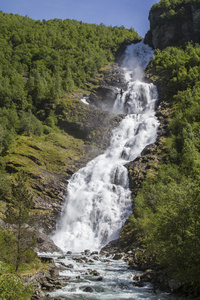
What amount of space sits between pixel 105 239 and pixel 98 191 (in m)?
10.1

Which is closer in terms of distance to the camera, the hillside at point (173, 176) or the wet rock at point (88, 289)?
the hillside at point (173, 176)

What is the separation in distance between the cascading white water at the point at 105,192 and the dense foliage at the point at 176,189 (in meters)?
5.15

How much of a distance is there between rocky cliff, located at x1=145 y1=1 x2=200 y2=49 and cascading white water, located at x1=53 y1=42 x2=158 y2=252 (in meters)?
47.5

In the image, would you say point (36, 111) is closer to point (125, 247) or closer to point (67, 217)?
point (67, 217)

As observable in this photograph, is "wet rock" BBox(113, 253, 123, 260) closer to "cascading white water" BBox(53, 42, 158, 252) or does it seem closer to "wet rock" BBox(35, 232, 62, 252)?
"cascading white water" BBox(53, 42, 158, 252)

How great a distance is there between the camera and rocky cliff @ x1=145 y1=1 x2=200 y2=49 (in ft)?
322

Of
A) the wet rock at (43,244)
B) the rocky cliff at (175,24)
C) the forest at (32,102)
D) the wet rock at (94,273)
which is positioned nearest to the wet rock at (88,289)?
the forest at (32,102)

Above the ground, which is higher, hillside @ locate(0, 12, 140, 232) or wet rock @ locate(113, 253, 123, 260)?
hillside @ locate(0, 12, 140, 232)

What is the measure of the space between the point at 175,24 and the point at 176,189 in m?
107

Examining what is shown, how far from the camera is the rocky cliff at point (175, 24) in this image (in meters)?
98.2

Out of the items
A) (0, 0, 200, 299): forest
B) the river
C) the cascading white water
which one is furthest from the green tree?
the cascading white water

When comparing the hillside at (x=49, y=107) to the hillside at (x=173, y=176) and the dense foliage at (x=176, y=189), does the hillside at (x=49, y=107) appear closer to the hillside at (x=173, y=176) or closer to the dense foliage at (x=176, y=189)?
the hillside at (x=173, y=176)

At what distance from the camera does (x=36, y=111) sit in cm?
7519

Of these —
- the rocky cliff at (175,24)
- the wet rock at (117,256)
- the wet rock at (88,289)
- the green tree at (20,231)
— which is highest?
the rocky cliff at (175,24)
